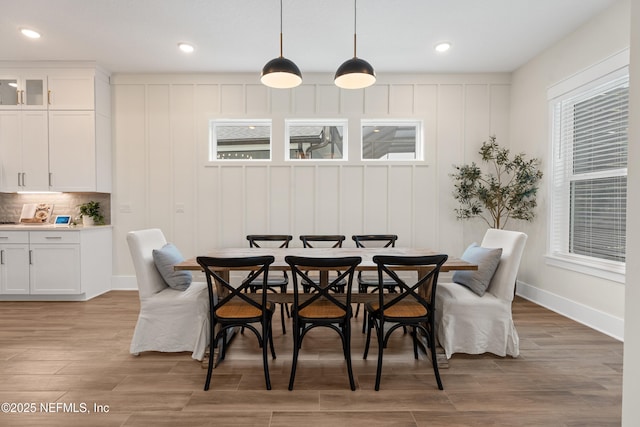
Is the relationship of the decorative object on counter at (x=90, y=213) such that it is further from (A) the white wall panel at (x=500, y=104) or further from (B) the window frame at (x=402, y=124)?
(A) the white wall panel at (x=500, y=104)

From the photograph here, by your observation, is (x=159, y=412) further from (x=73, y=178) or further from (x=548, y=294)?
(x=548, y=294)

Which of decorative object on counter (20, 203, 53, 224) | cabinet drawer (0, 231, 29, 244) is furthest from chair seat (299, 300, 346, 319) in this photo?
decorative object on counter (20, 203, 53, 224)

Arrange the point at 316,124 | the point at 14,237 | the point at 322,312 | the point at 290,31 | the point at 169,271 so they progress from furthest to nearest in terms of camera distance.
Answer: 1. the point at 316,124
2. the point at 14,237
3. the point at 290,31
4. the point at 169,271
5. the point at 322,312

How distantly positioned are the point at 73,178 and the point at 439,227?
5.12m

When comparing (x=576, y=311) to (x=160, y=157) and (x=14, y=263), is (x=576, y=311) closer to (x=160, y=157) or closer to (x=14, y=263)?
(x=160, y=157)

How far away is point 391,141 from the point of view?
4.97 metres

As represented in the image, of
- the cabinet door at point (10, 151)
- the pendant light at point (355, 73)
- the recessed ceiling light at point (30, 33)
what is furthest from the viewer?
the cabinet door at point (10, 151)

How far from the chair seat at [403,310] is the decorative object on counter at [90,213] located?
411 cm

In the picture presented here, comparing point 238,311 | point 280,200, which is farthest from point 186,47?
point 238,311

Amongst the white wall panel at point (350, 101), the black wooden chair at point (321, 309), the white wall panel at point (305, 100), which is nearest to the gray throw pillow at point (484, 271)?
the black wooden chair at point (321, 309)

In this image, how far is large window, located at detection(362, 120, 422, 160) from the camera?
4.95 m

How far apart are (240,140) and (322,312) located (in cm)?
337

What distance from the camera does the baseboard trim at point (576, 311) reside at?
10.2 ft

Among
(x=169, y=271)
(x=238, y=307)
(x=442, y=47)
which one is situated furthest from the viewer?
(x=442, y=47)
